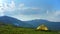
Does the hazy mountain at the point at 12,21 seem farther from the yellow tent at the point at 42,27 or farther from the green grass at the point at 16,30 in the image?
the yellow tent at the point at 42,27

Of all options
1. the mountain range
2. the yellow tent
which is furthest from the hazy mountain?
the yellow tent

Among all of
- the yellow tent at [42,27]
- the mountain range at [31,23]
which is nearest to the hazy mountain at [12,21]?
the mountain range at [31,23]

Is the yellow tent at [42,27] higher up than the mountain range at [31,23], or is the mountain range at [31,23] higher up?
the mountain range at [31,23]

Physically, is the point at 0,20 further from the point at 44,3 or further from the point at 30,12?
the point at 44,3

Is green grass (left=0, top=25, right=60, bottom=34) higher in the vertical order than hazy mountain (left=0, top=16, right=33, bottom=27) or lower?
lower

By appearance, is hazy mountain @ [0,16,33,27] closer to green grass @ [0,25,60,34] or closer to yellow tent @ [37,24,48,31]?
green grass @ [0,25,60,34]

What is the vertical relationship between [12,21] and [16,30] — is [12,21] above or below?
above

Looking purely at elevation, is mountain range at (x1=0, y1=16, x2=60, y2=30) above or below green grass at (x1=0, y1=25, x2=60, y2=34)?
above

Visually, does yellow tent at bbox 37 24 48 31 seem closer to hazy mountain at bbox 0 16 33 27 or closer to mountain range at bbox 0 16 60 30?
mountain range at bbox 0 16 60 30

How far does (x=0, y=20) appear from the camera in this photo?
2639 mm

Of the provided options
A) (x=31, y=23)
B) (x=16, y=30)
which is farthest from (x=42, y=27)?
(x=16, y=30)

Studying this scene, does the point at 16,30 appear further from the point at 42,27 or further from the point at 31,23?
the point at 42,27

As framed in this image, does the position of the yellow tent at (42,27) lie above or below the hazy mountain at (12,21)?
below

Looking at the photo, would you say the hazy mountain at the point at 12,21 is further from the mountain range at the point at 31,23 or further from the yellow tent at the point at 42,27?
the yellow tent at the point at 42,27
